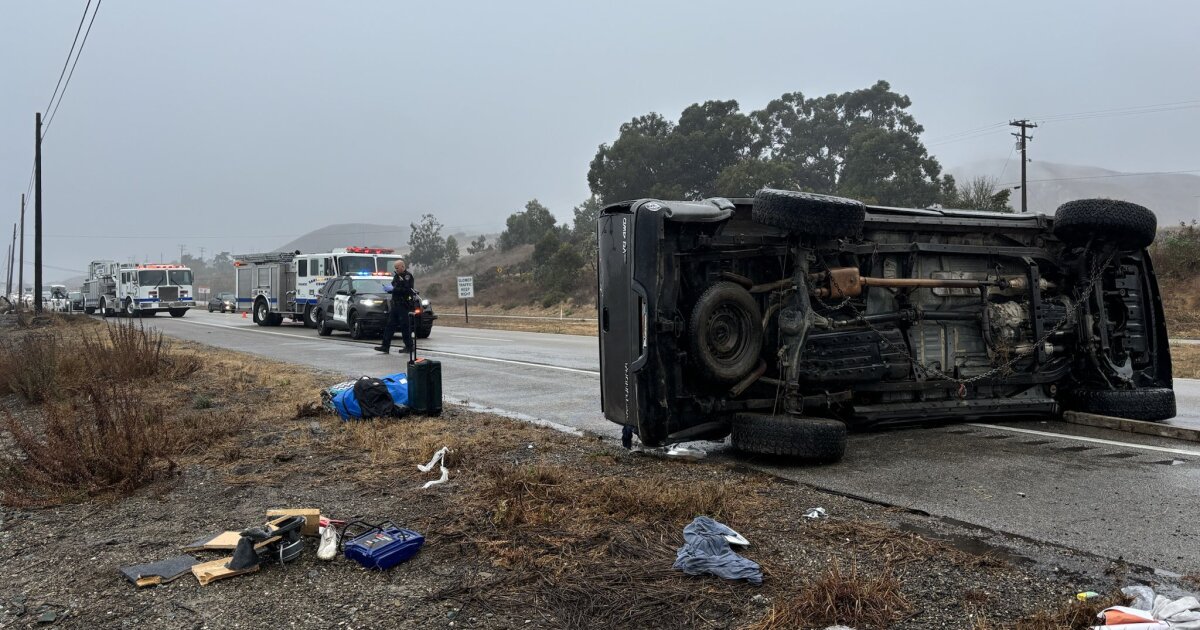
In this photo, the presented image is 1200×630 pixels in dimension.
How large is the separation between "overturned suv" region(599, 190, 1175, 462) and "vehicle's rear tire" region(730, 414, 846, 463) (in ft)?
0.05

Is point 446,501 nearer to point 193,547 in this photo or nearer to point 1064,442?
point 193,547

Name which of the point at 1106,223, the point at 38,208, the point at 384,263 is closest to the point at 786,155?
the point at 384,263

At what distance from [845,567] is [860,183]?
49.0 m

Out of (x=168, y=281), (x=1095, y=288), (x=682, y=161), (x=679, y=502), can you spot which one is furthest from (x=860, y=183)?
(x=679, y=502)

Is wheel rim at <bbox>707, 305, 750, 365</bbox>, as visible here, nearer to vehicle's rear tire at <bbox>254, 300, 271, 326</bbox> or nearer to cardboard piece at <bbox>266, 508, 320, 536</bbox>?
cardboard piece at <bbox>266, 508, 320, 536</bbox>

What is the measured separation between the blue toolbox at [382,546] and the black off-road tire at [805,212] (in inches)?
137

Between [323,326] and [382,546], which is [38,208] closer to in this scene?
[323,326]

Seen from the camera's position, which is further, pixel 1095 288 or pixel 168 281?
pixel 168 281

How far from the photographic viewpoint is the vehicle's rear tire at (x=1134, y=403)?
7.28m

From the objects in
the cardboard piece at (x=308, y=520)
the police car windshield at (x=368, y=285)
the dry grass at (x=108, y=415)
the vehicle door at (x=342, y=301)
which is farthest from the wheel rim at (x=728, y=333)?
the police car windshield at (x=368, y=285)

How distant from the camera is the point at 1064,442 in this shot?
259 inches

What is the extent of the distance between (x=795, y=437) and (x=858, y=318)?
139 cm

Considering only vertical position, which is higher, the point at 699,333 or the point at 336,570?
the point at 699,333

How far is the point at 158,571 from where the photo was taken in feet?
12.8
